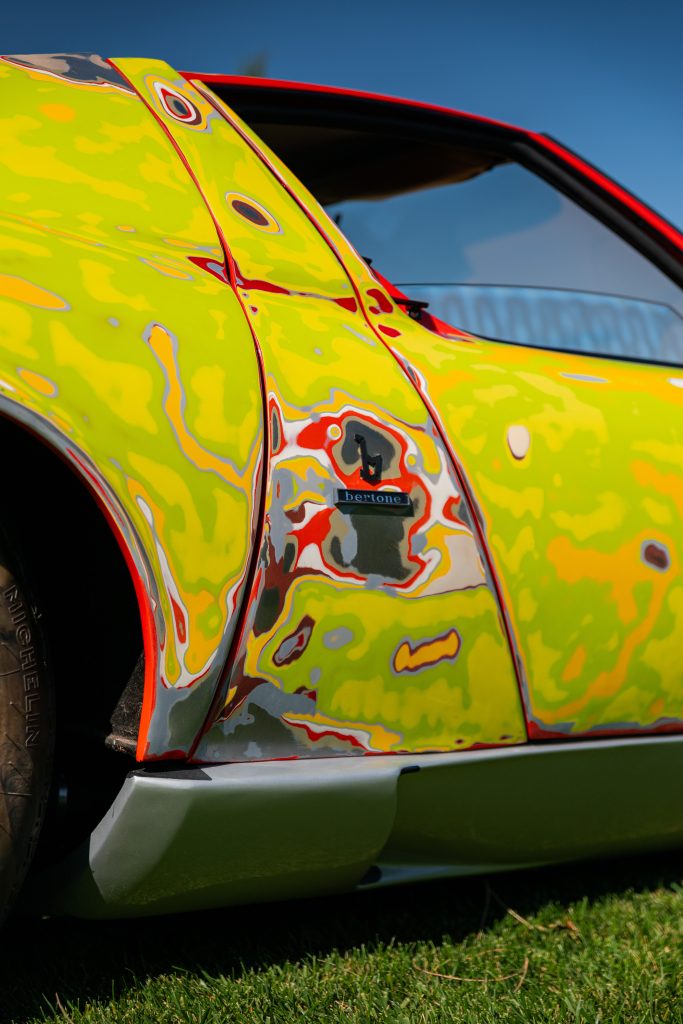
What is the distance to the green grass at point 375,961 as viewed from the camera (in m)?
1.57

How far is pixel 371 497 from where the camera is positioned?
5.17ft

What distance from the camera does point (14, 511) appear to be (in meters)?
1.48

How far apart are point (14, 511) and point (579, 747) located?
3.30ft

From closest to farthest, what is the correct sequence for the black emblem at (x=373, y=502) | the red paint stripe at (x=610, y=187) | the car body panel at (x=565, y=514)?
1. the black emblem at (x=373, y=502)
2. the car body panel at (x=565, y=514)
3. the red paint stripe at (x=610, y=187)

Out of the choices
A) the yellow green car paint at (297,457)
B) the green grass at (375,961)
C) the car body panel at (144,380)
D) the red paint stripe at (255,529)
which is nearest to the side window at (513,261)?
the yellow green car paint at (297,457)

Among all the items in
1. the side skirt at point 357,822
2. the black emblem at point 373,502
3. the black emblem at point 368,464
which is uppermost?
the black emblem at point 368,464

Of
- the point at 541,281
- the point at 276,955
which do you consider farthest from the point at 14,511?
the point at 541,281

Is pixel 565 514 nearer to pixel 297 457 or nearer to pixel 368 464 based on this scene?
pixel 368 464

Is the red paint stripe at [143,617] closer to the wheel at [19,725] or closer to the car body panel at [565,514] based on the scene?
the wheel at [19,725]

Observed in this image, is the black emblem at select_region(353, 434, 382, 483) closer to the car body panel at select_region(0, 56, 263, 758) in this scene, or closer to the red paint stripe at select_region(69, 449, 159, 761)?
the car body panel at select_region(0, 56, 263, 758)

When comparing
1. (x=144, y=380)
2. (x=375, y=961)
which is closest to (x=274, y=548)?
(x=144, y=380)

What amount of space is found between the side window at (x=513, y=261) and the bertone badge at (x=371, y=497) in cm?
62

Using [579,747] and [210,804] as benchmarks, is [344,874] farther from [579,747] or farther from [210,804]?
[579,747]

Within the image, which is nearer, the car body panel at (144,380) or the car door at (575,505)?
the car body panel at (144,380)
